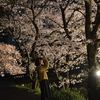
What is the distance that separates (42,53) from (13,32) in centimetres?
283

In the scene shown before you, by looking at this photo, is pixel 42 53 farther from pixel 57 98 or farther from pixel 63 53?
pixel 57 98

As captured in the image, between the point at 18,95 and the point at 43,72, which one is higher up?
the point at 43,72

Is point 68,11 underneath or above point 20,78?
above

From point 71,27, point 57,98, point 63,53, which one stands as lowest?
point 57,98

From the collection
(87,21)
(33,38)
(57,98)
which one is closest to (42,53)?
(33,38)

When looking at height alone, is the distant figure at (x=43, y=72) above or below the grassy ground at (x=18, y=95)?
above

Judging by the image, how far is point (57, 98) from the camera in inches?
820

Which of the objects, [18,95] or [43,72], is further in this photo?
[18,95]

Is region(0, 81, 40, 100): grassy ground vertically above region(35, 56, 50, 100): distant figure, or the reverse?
region(35, 56, 50, 100): distant figure

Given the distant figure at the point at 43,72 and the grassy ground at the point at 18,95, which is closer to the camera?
the distant figure at the point at 43,72

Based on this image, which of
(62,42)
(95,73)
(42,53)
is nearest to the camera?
(95,73)

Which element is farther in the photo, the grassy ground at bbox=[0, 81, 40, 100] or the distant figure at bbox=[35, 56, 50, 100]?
the grassy ground at bbox=[0, 81, 40, 100]

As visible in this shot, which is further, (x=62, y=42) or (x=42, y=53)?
(x=42, y=53)

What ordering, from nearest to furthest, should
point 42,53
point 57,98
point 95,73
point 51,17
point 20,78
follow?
point 95,73 < point 57,98 < point 42,53 < point 51,17 < point 20,78
